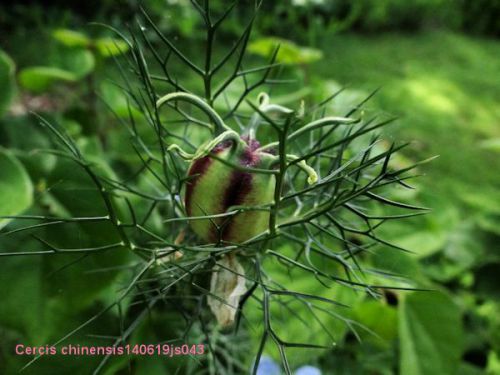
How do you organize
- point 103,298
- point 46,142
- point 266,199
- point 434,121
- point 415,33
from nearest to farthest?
1. point 266,199
2. point 103,298
3. point 46,142
4. point 434,121
5. point 415,33

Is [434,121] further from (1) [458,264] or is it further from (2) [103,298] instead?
(2) [103,298]

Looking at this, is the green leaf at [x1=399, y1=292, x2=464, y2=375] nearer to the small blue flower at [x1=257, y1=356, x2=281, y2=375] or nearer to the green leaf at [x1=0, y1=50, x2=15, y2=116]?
the small blue flower at [x1=257, y1=356, x2=281, y2=375]

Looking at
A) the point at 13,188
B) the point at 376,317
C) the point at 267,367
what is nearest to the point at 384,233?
the point at 376,317

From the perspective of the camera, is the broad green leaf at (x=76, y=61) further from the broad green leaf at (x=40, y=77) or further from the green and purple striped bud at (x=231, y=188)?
the green and purple striped bud at (x=231, y=188)

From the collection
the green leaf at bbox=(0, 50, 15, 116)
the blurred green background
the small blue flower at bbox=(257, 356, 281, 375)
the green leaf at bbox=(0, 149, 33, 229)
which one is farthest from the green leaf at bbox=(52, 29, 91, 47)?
the small blue flower at bbox=(257, 356, 281, 375)

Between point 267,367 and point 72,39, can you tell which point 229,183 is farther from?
point 72,39

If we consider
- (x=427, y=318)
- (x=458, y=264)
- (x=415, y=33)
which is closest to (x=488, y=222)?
(x=458, y=264)
